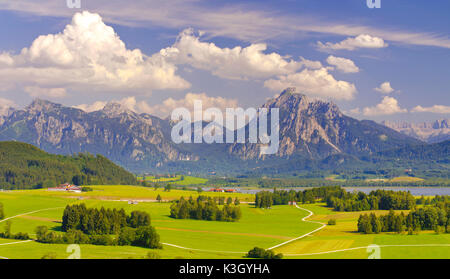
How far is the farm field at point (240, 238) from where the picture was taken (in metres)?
85.6

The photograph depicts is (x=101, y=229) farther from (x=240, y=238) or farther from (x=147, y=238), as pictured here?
(x=240, y=238)

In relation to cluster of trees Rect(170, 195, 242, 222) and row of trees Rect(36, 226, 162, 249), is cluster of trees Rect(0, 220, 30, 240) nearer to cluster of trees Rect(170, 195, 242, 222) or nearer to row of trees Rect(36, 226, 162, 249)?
row of trees Rect(36, 226, 162, 249)

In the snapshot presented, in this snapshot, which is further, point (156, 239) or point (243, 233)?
point (243, 233)

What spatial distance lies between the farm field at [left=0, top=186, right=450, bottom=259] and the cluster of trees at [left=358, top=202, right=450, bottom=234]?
13.6 feet

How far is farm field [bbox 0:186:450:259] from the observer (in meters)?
85.6

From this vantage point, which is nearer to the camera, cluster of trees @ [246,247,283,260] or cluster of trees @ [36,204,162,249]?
cluster of trees @ [246,247,283,260]

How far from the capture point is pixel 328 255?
86125mm

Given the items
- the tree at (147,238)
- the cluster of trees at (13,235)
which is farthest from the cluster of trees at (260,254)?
the cluster of trees at (13,235)

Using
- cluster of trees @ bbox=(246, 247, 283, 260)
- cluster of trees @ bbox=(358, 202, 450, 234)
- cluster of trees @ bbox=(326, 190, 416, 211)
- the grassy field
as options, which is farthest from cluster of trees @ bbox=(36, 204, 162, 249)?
cluster of trees @ bbox=(326, 190, 416, 211)

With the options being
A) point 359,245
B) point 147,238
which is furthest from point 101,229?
point 359,245

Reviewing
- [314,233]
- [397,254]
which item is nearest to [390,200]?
[314,233]
